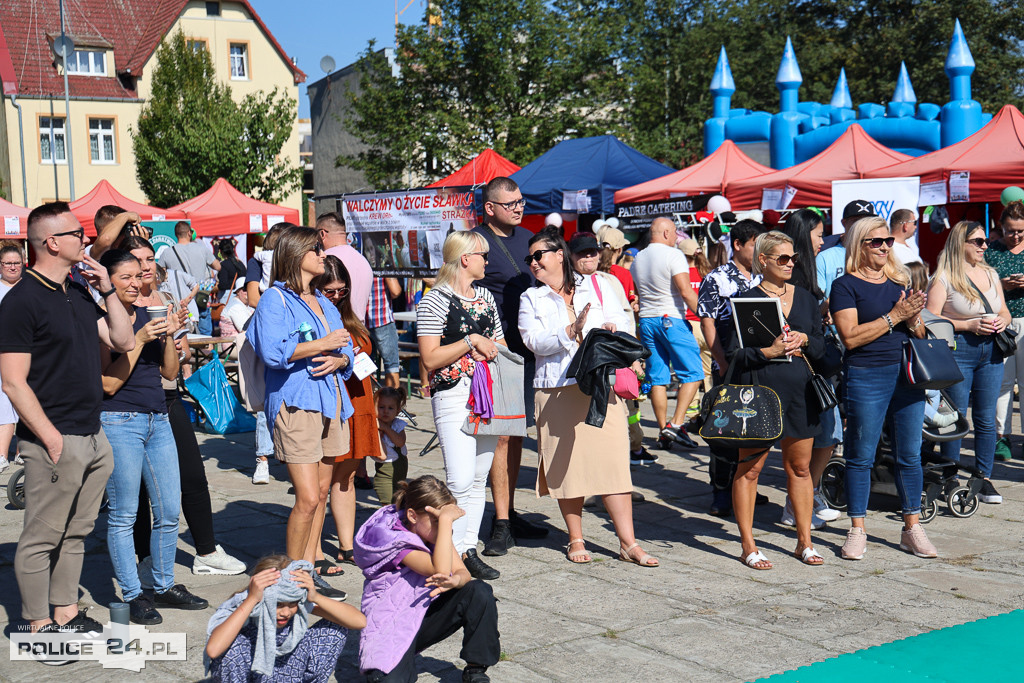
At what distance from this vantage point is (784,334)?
533cm

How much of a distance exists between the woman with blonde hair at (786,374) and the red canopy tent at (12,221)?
43.7 ft

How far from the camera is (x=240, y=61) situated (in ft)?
141

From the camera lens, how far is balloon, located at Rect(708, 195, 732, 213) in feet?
43.9

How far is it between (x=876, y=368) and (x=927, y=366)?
253 mm

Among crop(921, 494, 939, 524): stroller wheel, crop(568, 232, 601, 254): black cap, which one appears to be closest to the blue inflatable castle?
crop(921, 494, 939, 524): stroller wheel

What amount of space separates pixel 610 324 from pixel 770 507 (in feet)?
7.23

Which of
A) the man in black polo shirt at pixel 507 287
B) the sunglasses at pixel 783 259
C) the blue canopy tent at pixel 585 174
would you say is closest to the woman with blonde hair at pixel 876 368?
the sunglasses at pixel 783 259

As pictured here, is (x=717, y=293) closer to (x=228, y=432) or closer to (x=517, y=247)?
(x=517, y=247)

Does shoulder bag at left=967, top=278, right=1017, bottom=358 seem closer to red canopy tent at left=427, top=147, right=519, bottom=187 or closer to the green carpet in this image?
the green carpet

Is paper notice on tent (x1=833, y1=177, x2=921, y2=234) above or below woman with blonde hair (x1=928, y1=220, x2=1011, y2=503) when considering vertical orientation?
above

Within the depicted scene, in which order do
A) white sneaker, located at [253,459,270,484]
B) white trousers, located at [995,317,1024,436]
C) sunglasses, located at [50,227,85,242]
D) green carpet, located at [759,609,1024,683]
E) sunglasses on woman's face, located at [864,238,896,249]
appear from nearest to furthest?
green carpet, located at [759,609,1024,683] < sunglasses, located at [50,227,85,242] < sunglasses on woman's face, located at [864,238,896,249] < white trousers, located at [995,317,1024,436] < white sneaker, located at [253,459,270,484]

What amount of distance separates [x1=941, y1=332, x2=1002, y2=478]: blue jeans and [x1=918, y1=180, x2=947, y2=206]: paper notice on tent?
4332mm

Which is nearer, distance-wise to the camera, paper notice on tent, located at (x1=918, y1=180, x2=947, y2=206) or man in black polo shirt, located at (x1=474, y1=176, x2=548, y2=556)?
man in black polo shirt, located at (x1=474, y1=176, x2=548, y2=556)

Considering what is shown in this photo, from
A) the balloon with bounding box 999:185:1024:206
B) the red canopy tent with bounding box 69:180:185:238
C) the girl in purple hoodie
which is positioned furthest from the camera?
the red canopy tent with bounding box 69:180:185:238
